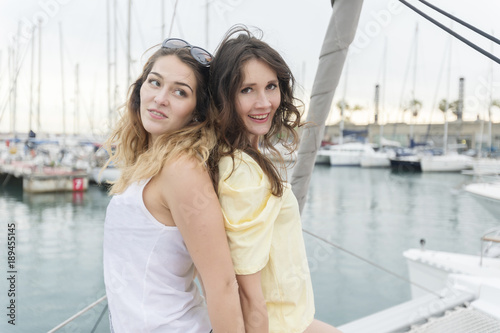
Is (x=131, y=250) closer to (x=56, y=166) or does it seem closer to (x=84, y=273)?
(x=84, y=273)

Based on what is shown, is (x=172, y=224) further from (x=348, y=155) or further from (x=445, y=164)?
(x=348, y=155)

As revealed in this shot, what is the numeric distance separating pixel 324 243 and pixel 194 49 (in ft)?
34.2

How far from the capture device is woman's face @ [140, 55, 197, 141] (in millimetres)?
1140

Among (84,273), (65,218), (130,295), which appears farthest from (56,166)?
(130,295)

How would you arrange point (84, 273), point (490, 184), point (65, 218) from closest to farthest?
1. point (84, 273)
2. point (490, 184)
3. point (65, 218)

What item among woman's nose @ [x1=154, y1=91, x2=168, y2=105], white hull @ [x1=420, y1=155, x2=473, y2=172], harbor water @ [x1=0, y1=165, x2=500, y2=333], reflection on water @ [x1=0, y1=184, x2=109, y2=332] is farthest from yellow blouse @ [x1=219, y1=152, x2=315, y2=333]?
white hull @ [x1=420, y1=155, x2=473, y2=172]

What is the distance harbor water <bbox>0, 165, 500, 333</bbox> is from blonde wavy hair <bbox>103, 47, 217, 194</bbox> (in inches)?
38.2

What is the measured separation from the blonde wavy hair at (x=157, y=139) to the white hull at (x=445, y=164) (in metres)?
34.7

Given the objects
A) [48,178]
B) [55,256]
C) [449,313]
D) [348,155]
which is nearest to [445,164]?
[348,155]

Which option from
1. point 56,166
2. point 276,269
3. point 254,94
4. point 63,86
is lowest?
point 56,166

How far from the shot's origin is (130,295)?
1.07 metres

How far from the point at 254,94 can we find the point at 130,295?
64 centimetres

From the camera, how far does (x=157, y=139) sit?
3.68 ft

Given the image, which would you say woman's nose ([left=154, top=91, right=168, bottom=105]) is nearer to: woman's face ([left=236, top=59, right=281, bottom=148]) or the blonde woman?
the blonde woman
